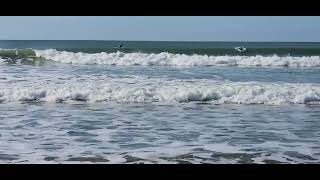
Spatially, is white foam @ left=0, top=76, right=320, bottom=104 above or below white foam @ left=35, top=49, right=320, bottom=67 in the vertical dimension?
below

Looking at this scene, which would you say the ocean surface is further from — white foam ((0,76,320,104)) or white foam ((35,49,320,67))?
white foam ((35,49,320,67))

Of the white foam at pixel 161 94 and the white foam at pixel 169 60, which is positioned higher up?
the white foam at pixel 169 60

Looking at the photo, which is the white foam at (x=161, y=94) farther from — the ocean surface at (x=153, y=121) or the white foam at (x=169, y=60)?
the white foam at (x=169, y=60)

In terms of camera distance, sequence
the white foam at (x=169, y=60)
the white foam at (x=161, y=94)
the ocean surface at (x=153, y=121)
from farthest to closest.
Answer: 1. the white foam at (x=169, y=60)
2. the white foam at (x=161, y=94)
3. the ocean surface at (x=153, y=121)

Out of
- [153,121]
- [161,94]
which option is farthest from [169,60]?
[153,121]

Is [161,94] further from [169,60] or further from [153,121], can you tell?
[169,60]

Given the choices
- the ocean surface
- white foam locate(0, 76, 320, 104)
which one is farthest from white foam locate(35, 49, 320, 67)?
white foam locate(0, 76, 320, 104)

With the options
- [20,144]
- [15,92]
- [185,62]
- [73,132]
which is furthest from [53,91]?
[185,62]

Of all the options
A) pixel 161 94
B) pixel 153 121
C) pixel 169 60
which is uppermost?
pixel 169 60

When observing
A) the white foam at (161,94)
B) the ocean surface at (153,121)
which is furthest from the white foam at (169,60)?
the white foam at (161,94)

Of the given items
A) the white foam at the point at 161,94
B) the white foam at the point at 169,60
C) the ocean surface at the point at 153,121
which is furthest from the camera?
the white foam at the point at 169,60

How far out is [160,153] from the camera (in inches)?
156

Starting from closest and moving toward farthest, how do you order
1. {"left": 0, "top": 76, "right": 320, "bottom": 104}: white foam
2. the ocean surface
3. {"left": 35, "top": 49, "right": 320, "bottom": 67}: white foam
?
the ocean surface, {"left": 0, "top": 76, "right": 320, "bottom": 104}: white foam, {"left": 35, "top": 49, "right": 320, "bottom": 67}: white foam

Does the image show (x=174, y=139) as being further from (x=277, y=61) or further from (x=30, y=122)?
(x=277, y=61)
